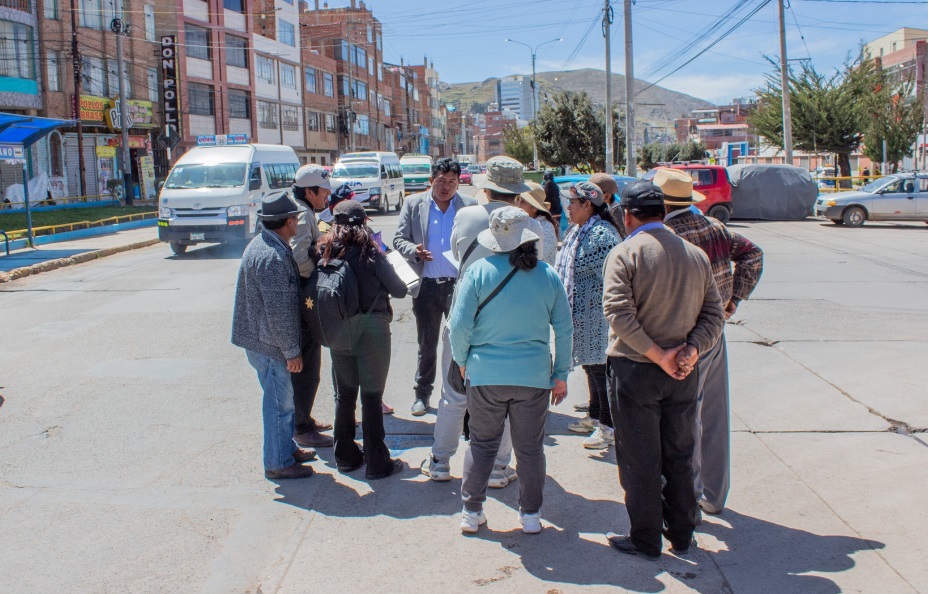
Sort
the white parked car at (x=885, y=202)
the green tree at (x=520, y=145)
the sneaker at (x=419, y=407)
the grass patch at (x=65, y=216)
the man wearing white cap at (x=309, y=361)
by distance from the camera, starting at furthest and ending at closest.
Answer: the green tree at (x=520, y=145), the white parked car at (x=885, y=202), the grass patch at (x=65, y=216), the sneaker at (x=419, y=407), the man wearing white cap at (x=309, y=361)

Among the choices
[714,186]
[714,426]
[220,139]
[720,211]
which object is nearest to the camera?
[714,426]

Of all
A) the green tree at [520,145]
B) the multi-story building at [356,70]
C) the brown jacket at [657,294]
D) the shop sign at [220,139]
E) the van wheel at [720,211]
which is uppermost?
the multi-story building at [356,70]

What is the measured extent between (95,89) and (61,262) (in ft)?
74.0

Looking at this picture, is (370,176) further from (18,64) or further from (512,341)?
(512,341)

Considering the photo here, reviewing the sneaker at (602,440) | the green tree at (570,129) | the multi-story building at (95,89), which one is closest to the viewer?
the sneaker at (602,440)

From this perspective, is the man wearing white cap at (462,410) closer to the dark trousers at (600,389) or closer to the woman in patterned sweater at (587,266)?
the woman in patterned sweater at (587,266)

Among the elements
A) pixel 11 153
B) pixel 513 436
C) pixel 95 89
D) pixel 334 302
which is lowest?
pixel 513 436

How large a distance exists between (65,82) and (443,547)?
34785mm

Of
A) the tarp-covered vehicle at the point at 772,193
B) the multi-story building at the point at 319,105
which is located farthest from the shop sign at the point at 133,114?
the tarp-covered vehicle at the point at 772,193

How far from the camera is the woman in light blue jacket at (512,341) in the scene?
3.81 metres

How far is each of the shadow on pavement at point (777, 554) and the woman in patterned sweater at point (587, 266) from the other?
1282mm

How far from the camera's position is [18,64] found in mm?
30859

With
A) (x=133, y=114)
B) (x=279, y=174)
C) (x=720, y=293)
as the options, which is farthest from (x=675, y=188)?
(x=133, y=114)

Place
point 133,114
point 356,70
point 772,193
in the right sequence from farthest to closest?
point 356,70 → point 133,114 → point 772,193
